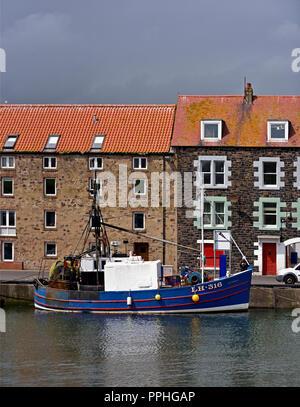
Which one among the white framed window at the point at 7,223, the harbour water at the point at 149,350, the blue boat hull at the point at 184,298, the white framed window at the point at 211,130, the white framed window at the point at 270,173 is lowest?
the harbour water at the point at 149,350

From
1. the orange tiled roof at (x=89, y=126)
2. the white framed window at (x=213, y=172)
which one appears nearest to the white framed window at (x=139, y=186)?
the orange tiled roof at (x=89, y=126)

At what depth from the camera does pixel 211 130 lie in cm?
4881

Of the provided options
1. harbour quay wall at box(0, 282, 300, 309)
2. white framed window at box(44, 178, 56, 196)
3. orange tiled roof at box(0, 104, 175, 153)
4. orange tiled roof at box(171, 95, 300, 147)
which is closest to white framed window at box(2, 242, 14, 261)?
white framed window at box(44, 178, 56, 196)

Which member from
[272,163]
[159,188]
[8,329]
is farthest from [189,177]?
[8,329]

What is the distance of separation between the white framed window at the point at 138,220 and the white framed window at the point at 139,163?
2803mm

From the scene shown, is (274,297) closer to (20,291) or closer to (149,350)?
(149,350)

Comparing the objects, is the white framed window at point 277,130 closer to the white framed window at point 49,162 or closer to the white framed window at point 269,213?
the white framed window at point 269,213

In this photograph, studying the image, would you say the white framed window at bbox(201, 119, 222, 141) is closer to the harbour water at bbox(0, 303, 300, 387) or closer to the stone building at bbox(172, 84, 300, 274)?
the stone building at bbox(172, 84, 300, 274)

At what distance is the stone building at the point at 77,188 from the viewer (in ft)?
160

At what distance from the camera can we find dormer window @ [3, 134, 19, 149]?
50375 mm

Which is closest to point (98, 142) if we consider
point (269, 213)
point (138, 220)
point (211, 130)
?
point (138, 220)

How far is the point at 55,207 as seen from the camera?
163ft
